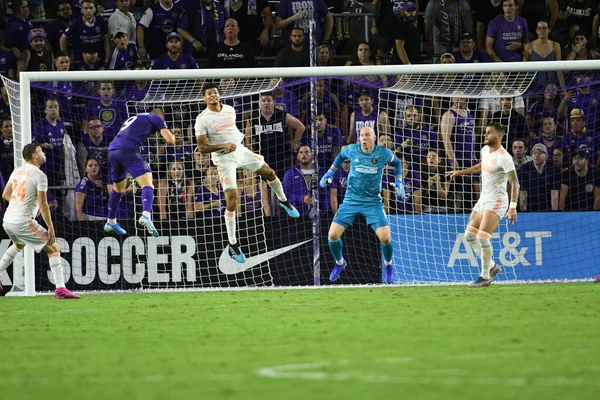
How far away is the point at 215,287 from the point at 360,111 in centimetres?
382

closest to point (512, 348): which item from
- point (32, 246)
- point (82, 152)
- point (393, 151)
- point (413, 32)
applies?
point (32, 246)

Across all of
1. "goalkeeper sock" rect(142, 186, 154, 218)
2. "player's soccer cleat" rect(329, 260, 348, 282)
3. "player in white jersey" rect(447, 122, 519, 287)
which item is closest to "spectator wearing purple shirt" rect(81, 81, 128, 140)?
"goalkeeper sock" rect(142, 186, 154, 218)

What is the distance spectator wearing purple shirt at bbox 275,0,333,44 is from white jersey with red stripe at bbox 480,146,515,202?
19.6 ft

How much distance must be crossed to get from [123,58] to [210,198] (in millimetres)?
3620

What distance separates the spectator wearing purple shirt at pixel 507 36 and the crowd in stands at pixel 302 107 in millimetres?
23

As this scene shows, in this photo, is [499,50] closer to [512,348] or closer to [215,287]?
[215,287]

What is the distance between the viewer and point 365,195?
16.2m

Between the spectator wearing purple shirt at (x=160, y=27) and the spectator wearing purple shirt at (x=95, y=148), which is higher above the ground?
the spectator wearing purple shirt at (x=160, y=27)

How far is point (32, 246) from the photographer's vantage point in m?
14.3

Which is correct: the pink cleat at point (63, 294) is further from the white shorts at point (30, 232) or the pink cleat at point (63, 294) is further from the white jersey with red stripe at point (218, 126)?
the white jersey with red stripe at point (218, 126)

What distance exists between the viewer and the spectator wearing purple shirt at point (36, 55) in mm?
18578

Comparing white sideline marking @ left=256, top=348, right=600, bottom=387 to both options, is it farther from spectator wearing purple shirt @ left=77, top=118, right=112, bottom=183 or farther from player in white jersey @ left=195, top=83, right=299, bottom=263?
spectator wearing purple shirt @ left=77, top=118, right=112, bottom=183

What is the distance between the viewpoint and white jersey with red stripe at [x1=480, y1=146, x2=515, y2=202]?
47.7 ft

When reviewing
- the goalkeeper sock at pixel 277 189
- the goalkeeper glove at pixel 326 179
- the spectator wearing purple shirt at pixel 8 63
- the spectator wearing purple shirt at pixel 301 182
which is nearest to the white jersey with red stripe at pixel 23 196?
the goalkeeper sock at pixel 277 189
